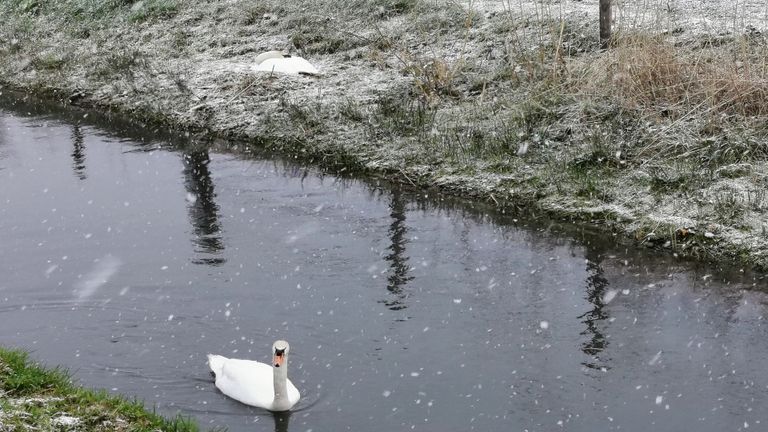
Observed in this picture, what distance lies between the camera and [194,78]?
14273 millimetres

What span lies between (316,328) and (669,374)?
270cm

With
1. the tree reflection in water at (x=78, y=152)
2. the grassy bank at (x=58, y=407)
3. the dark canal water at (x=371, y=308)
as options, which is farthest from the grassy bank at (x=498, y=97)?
the grassy bank at (x=58, y=407)

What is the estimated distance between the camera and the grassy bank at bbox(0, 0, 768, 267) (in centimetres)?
971

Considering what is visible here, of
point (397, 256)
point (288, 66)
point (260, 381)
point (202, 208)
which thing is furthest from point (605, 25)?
point (260, 381)

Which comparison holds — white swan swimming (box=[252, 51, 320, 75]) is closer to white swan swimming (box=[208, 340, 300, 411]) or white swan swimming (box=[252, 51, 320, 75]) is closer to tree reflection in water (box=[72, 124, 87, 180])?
tree reflection in water (box=[72, 124, 87, 180])

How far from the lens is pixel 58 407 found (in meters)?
5.72

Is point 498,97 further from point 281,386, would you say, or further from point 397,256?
point 281,386

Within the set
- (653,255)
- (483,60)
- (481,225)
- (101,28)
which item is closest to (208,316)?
(481,225)

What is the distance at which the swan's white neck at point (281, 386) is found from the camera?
6141 millimetres

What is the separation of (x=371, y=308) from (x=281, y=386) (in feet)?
5.39

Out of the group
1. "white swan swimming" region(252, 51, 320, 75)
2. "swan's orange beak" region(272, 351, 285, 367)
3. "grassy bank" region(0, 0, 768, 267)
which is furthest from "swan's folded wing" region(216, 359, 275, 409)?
"white swan swimming" region(252, 51, 320, 75)

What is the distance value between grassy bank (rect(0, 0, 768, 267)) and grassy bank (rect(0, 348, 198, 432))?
526cm

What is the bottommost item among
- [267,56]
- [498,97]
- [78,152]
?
[78,152]

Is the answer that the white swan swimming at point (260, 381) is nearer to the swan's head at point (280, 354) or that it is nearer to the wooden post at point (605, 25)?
the swan's head at point (280, 354)
